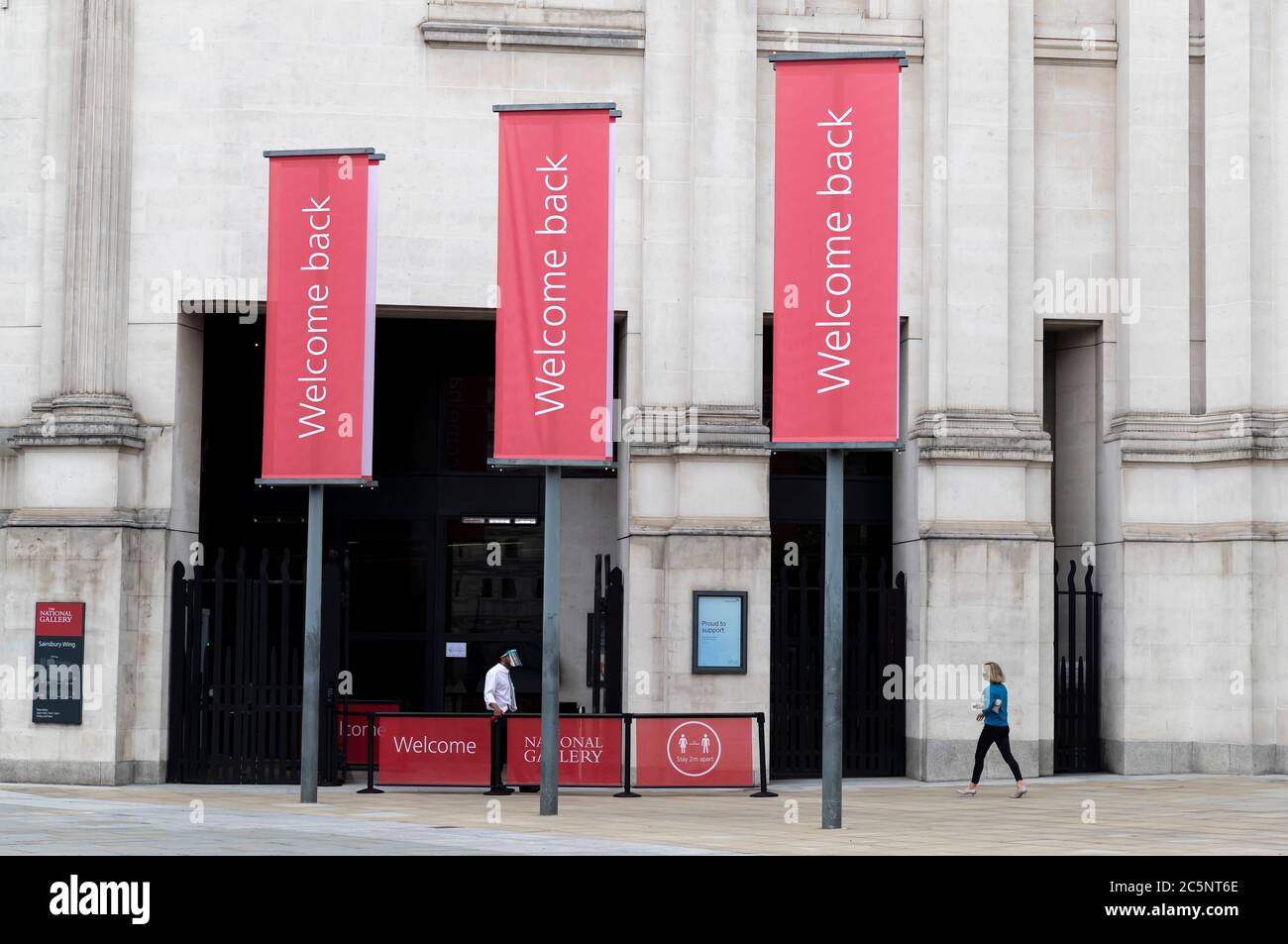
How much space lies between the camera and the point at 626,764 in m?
21.2

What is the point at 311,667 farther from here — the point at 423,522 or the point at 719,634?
the point at 423,522

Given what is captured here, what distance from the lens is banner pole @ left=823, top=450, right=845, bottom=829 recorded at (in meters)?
17.2

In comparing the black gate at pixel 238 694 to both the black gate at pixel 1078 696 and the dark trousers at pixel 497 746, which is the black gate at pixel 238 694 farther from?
the black gate at pixel 1078 696

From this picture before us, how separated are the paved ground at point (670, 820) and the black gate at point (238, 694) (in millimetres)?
805

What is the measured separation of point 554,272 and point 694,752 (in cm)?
642

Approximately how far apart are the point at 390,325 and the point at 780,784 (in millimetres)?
9925

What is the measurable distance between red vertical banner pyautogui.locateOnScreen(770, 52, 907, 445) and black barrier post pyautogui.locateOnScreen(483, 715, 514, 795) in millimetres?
5867

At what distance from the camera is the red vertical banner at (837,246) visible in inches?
702

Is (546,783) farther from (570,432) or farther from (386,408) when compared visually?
(386,408)

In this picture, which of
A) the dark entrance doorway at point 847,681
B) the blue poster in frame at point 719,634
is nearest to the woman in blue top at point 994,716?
the dark entrance doorway at point 847,681

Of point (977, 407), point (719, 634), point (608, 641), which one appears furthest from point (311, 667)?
point (977, 407)

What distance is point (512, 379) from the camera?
19.2 metres

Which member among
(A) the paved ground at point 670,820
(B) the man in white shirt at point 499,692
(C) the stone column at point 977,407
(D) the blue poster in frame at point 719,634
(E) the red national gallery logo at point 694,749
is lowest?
(A) the paved ground at point 670,820
